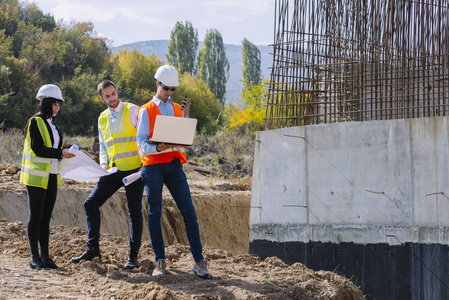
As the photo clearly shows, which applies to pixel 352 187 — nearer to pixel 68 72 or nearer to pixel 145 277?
pixel 145 277

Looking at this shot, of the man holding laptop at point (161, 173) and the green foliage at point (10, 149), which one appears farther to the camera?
the green foliage at point (10, 149)

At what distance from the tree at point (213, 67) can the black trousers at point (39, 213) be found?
50.6 metres

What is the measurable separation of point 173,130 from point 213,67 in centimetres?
5561

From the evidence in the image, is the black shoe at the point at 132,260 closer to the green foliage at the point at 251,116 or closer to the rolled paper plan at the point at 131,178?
the rolled paper plan at the point at 131,178

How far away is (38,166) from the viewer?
620 centimetres

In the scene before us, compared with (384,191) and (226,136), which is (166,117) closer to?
(384,191)

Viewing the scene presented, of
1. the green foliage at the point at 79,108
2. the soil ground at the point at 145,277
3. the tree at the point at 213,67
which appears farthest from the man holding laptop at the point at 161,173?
the tree at the point at 213,67

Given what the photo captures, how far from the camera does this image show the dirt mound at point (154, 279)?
5.29 m

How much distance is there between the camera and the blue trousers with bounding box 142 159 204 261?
5.83m

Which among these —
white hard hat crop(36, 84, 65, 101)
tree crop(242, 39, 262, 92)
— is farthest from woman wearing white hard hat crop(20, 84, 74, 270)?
tree crop(242, 39, 262, 92)

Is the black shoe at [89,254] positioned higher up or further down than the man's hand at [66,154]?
further down

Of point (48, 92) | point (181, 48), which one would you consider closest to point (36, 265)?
point (48, 92)

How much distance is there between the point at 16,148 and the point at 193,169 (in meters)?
5.56

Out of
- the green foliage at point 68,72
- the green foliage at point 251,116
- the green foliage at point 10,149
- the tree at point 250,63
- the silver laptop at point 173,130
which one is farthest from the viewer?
the tree at point 250,63
